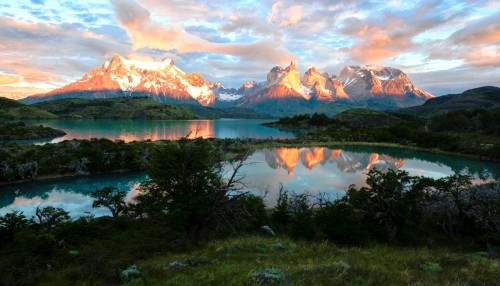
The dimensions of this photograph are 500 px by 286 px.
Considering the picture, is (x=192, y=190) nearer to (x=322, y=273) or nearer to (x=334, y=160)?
(x=322, y=273)

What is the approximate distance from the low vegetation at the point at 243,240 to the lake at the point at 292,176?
10.4 meters

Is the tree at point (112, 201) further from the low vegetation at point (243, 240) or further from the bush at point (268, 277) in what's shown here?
the bush at point (268, 277)

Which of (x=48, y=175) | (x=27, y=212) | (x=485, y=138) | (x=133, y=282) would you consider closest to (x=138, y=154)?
(x=48, y=175)

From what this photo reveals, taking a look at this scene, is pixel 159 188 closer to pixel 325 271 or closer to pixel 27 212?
pixel 325 271

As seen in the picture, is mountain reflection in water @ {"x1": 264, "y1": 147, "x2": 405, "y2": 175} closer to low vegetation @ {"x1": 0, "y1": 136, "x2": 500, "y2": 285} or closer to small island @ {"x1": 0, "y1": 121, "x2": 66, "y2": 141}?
low vegetation @ {"x1": 0, "y1": 136, "x2": 500, "y2": 285}

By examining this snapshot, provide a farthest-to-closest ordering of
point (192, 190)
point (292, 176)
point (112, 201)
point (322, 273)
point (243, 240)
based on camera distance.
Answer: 1. point (292, 176)
2. point (112, 201)
3. point (192, 190)
4. point (243, 240)
5. point (322, 273)

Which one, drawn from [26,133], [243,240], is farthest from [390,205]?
[26,133]

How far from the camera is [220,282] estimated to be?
9.71 meters

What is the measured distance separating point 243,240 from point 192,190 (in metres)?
4.94

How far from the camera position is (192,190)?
21.1 m

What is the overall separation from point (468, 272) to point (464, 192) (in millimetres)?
22316

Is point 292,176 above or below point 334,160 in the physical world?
below

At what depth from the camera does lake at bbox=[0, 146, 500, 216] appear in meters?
49.3

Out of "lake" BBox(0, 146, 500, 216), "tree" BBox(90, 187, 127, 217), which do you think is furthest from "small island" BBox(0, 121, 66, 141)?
"tree" BBox(90, 187, 127, 217)
